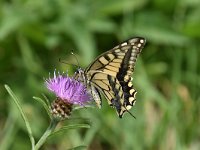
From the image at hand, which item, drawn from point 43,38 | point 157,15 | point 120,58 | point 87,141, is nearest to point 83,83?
point 120,58

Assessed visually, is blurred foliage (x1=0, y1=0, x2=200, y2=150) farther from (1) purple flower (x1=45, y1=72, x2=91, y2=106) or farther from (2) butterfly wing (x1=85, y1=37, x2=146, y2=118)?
(1) purple flower (x1=45, y1=72, x2=91, y2=106)

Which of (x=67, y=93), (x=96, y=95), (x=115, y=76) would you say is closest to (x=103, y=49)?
(x=115, y=76)

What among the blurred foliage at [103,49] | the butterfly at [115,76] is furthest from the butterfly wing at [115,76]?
the blurred foliage at [103,49]

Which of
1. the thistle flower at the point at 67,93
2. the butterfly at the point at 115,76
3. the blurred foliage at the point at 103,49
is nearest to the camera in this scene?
the thistle flower at the point at 67,93

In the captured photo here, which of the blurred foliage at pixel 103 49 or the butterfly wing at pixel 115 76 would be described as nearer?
the butterfly wing at pixel 115 76

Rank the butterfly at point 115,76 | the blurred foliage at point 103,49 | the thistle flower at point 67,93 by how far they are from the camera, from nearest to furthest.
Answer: the thistle flower at point 67,93 → the butterfly at point 115,76 → the blurred foliage at point 103,49

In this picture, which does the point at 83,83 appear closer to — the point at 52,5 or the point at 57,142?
the point at 57,142

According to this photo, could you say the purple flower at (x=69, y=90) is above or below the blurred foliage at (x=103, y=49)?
above

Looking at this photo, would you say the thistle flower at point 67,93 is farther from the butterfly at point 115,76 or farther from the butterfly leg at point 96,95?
the butterfly at point 115,76
